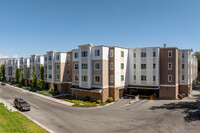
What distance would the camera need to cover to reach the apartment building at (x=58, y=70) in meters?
45.2

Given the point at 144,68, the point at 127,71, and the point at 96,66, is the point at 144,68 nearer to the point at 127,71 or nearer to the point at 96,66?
the point at 127,71

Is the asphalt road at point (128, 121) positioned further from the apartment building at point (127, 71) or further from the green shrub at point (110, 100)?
the apartment building at point (127, 71)

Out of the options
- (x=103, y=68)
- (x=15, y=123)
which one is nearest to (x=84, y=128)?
(x=15, y=123)

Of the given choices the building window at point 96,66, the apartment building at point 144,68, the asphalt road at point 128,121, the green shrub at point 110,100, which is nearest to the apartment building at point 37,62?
the building window at point 96,66

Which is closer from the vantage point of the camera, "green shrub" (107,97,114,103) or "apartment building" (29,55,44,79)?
"green shrub" (107,97,114,103)

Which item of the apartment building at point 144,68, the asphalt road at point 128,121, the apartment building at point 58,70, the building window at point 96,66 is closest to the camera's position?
the asphalt road at point 128,121

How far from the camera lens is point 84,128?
1869 centimetres

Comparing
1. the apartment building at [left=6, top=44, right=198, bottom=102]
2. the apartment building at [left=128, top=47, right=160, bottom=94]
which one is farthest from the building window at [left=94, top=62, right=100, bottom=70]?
the apartment building at [left=128, top=47, right=160, bottom=94]

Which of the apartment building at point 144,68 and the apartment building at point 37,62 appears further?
the apartment building at point 37,62

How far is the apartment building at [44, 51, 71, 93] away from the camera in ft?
148

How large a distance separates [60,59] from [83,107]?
20.8m

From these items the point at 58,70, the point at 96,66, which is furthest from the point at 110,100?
the point at 58,70

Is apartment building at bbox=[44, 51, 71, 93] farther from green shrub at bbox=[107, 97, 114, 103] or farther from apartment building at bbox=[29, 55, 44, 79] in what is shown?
green shrub at bbox=[107, 97, 114, 103]

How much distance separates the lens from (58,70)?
45.9m
